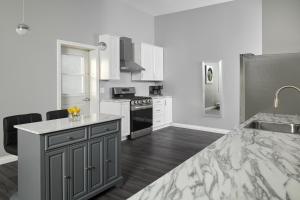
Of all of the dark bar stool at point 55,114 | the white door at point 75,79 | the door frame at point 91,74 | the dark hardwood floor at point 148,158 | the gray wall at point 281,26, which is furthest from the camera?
the white door at point 75,79

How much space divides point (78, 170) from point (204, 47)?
15.5 feet

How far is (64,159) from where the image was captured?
2072 millimetres

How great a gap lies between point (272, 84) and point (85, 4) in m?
3.99

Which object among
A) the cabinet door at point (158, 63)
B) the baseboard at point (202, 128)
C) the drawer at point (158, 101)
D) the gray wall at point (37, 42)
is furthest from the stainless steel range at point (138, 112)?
the gray wall at point (37, 42)

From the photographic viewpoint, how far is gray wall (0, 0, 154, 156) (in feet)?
11.2

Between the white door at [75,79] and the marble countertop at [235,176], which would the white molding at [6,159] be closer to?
the white door at [75,79]

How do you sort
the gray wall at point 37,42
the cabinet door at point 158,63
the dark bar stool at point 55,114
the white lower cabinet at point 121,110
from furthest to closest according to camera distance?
the cabinet door at point 158,63
the white lower cabinet at point 121,110
the gray wall at point 37,42
the dark bar stool at point 55,114

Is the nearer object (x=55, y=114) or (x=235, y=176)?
(x=235, y=176)

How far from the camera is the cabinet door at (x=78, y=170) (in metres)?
2.13

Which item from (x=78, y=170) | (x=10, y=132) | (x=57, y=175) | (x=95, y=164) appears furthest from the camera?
(x=10, y=132)

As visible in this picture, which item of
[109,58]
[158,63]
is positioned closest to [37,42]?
[109,58]

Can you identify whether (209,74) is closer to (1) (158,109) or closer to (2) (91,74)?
(1) (158,109)

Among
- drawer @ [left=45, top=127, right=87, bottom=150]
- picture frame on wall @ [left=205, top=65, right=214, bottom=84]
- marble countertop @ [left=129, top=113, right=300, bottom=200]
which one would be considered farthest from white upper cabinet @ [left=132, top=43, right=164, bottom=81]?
marble countertop @ [left=129, top=113, right=300, bottom=200]

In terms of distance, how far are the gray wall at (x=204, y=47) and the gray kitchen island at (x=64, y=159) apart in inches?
153
